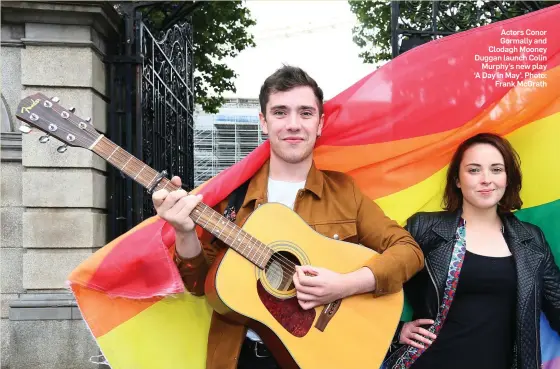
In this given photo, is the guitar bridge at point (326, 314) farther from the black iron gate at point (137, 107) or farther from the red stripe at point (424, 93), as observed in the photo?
the black iron gate at point (137, 107)

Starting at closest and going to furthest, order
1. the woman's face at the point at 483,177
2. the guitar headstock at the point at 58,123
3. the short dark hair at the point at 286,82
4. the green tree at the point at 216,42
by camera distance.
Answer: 1. the guitar headstock at the point at 58,123
2. the short dark hair at the point at 286,82
3. the woman's face at the point at 483,177
4. the green tree at the point at 216,42

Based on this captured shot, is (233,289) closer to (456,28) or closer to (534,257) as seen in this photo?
(534,257)

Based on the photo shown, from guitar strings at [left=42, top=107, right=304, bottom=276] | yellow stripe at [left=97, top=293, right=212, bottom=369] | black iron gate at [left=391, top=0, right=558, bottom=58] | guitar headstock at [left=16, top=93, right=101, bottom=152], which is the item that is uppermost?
black iron gate at [left=391, top=0, right=558, bottom=58]

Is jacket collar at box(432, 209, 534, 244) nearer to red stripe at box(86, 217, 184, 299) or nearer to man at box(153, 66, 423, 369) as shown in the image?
man at box(153, 66, 423, 369)

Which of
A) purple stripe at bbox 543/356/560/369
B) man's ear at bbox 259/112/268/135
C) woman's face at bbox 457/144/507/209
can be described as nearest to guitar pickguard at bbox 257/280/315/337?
man's ear at bbox 259/112/268/135

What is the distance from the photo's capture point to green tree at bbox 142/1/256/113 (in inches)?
411

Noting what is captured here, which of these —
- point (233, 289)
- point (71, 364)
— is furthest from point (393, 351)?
point (71, 364)

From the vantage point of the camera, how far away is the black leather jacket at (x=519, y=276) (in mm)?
2303

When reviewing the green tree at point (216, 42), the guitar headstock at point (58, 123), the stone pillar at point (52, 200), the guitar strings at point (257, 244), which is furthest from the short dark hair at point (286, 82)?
the green tree at point (216, 42)

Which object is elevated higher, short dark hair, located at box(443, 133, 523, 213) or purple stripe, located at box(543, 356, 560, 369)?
short dark hair, located at box(443, 133, 523, 213)

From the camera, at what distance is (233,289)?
211 centimetres

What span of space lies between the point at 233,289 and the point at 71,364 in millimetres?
3176

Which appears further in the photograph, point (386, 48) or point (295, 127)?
point (386, 48)

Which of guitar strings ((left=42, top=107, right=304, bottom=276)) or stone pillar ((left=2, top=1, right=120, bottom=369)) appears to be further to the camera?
stone pillar ((left=2, top=1, right=120, bottom=369))
